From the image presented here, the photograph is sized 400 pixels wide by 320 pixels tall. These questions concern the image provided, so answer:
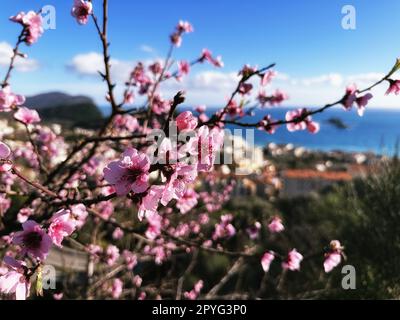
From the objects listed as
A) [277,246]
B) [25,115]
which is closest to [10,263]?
[25,115]

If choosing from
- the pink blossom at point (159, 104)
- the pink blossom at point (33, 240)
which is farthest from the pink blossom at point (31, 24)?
the pink blossom at point (33, 240)

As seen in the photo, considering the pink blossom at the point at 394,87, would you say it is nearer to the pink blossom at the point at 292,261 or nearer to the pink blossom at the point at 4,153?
the pink blossom at the point at 292,261

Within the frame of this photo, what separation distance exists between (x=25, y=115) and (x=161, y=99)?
1525 mm

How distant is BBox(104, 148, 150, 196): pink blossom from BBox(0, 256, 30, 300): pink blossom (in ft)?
Result: 2.19

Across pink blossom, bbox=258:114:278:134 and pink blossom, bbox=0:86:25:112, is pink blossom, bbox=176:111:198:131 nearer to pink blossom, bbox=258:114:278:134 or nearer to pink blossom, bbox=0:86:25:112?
pink blossom, bbox=258:114:278:134

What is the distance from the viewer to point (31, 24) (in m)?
3.46

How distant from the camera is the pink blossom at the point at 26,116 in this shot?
3.18 meters

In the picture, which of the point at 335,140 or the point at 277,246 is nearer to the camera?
the point at 277,246

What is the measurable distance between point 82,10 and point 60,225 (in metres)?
1.60

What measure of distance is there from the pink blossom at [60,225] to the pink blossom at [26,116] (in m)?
1.65

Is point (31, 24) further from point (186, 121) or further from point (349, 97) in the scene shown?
point (349, 97)
